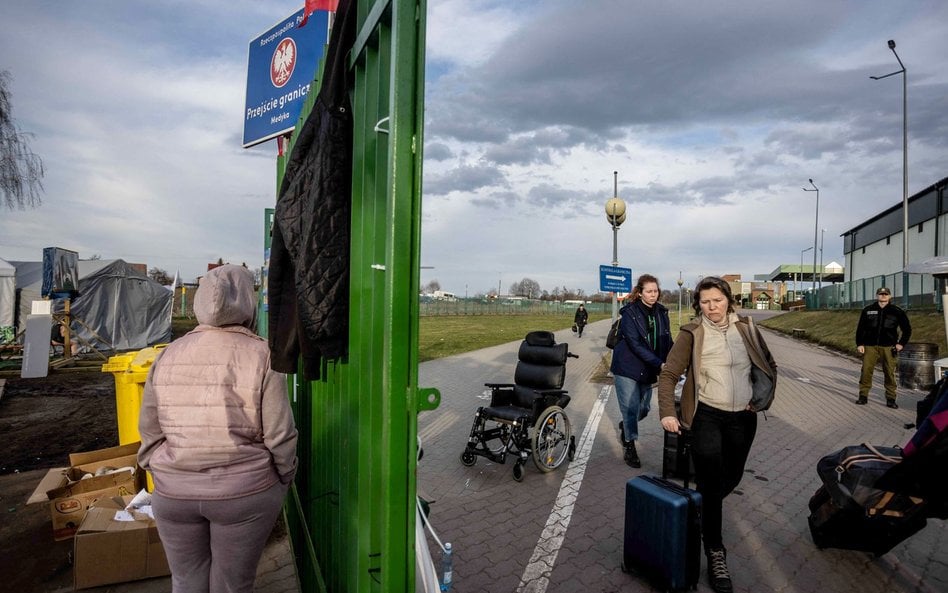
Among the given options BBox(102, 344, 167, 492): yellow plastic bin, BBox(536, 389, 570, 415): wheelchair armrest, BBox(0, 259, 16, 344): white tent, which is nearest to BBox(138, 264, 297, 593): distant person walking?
BBox(102, 344, 167, 492): yellow plastic bin

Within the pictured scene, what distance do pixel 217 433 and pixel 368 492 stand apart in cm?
67

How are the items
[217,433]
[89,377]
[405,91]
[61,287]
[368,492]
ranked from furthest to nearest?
1. [61,287]
2. [89,377]
3. [217,433]
4. [368,492]
5. [405,91]

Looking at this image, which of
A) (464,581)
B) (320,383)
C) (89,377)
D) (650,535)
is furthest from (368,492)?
(89,377)

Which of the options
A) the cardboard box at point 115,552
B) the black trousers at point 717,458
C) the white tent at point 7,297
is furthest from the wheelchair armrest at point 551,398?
the white tent at point 7,297

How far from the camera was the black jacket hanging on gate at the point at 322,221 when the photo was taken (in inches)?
85.4

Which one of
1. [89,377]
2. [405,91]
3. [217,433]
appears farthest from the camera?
[89,377]

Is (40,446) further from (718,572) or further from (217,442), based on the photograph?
(718,572)

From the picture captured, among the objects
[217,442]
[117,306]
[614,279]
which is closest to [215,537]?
[217,442]

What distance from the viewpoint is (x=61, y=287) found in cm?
1483

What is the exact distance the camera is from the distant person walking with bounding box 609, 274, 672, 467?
230 inches

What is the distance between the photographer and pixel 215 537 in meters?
2.26

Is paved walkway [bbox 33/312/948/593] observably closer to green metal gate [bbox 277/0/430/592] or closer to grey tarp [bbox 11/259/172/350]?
green metal gate [bbox 277/0/430/592]

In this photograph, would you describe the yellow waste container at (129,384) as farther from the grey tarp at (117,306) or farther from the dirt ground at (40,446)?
the grey tarp at (117,306)

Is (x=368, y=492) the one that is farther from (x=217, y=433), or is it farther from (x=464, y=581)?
(x=464, y=581)
